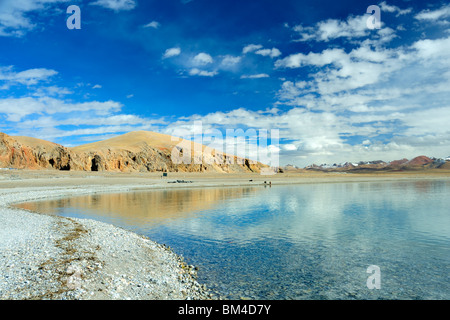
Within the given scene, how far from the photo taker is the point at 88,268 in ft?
31.5

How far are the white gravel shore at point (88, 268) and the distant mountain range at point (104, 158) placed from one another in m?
92.0

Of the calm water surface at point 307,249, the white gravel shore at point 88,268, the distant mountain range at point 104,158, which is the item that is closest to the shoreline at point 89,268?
the white gravel shore at point 88,268

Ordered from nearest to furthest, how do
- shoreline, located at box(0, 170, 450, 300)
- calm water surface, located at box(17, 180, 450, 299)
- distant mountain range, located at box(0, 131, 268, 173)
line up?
shoreline, located at box(0, 170, 450, 300) < calm water surface, located at box(17, 180, 450, 299) < distant mountain range, located at box(0, 131, 268, 173)

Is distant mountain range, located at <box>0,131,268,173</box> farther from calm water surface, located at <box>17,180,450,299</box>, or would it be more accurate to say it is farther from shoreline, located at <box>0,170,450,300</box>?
shoreline, located at <box>0,170,450,300</box>

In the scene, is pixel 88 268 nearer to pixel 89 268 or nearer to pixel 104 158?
pixel 89 268

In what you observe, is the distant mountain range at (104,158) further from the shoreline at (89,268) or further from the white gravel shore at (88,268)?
the white gravel shore at (88,268)

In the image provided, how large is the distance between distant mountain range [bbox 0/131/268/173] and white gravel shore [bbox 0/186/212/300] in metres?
92.0

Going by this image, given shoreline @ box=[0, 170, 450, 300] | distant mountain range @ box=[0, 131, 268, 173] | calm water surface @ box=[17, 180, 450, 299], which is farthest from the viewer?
distant mountain range @ box=[0, 131, 268, 173]

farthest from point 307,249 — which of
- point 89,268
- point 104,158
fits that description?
point 104,158

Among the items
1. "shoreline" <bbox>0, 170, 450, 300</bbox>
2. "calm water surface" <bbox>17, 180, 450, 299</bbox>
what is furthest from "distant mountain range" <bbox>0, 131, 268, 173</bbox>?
"shoreline" <bbox>0, 170, 450, 300</bbox>

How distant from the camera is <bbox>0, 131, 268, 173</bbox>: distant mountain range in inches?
3593

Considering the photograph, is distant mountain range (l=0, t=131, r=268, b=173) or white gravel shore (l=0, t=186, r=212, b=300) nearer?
white gravel shore (l=0, t=186, r=212, b=300)
